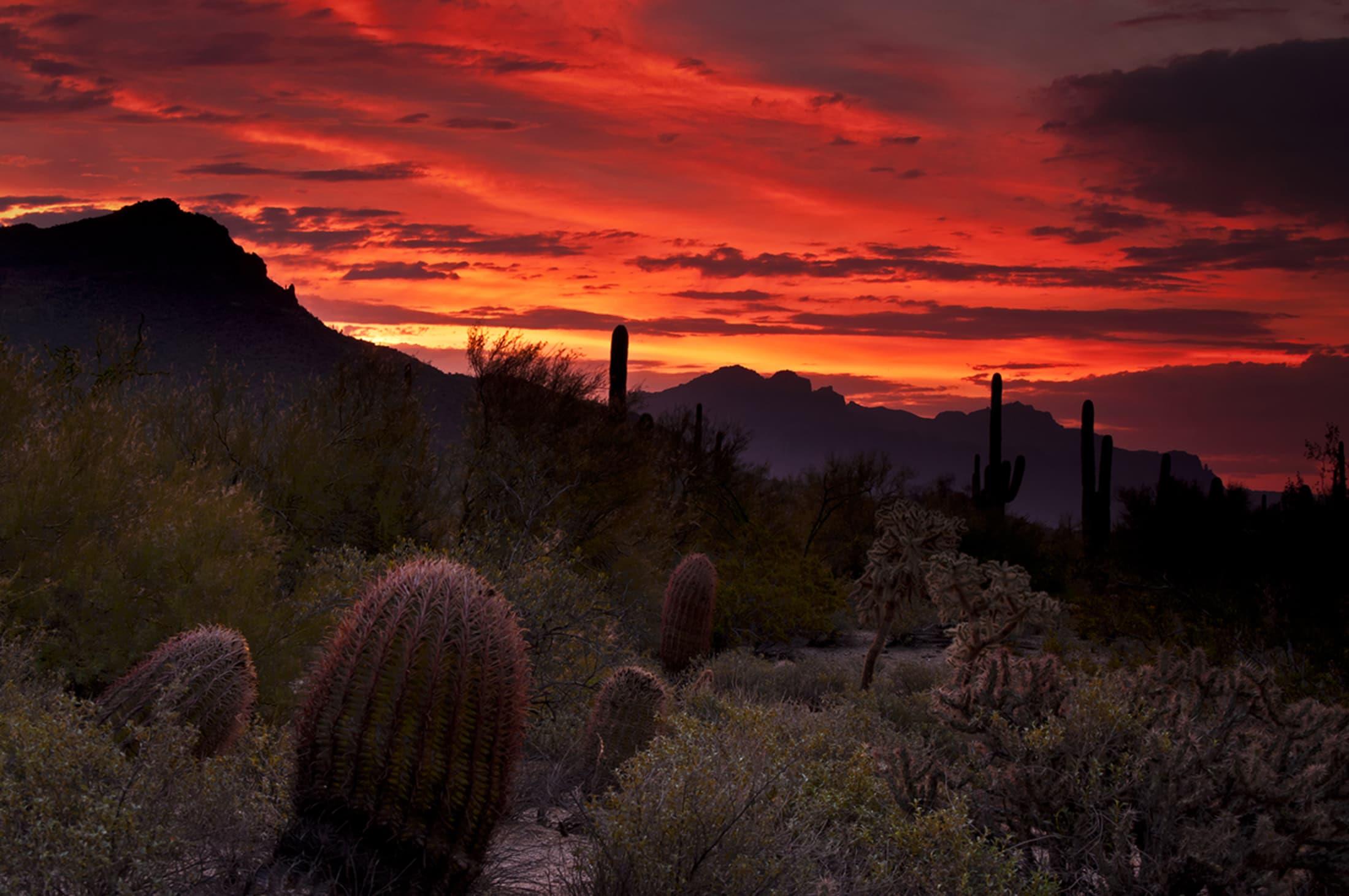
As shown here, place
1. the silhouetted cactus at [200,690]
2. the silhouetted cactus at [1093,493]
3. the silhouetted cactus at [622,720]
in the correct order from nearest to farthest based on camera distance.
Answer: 1. the silhouetted cactus at [200,690]
2. the silhouetted cactus at [622,720]
3. the silhouetted cactus at [1093,493]

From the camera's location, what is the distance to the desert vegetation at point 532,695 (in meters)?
4.98

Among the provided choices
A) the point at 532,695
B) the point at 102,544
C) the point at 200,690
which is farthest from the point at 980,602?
the point at 102,544

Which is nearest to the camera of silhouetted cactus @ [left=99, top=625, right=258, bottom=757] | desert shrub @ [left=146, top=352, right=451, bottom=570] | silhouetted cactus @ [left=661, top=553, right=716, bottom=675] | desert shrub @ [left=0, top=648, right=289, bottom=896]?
desert shrub @ [left=0, top=648, right=289, bottom=896]

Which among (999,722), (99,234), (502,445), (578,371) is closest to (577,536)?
(502,445)

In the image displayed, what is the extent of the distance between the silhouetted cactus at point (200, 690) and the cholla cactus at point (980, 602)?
5.42 m

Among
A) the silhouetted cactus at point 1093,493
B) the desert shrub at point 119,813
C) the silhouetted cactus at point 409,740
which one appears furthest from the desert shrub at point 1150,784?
the silhouetted cactus at point 1093,493

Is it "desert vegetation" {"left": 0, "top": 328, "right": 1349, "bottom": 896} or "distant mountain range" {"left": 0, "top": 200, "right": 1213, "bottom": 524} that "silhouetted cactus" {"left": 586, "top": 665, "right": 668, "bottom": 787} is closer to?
"desert vegetation" {"left": 0, "top": 328, "right": 1349, "bottom": 896}

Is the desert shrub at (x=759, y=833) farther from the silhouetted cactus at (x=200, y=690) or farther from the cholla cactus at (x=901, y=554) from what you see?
the cholla cactus at (x=901, y=554)

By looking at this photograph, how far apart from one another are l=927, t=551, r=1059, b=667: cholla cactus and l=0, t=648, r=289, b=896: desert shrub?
5626mm

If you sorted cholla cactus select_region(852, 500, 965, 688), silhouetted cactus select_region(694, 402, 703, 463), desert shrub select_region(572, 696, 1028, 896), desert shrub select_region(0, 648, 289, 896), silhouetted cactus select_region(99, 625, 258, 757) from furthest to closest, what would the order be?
silhouetted cactus select_region(694, 402, 703, 463) < cholla cactus select_region(852, 500, 965, 688) < silhouetted cactus select_region(99, 625, 258, 757) < desert shrub select_region(572, 696, 1028, 896) < desert shrub select_region(0, 648, 289, 896)

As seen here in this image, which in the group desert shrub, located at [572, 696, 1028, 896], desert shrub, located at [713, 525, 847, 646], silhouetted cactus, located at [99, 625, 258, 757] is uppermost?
silhouetted cactus, located at [99, 625, 258, 757]

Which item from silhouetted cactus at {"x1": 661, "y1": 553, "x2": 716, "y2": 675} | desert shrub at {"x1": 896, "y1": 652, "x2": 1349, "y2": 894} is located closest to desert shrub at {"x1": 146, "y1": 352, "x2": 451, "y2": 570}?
silhouetted cactus at {"x1": 661, "y1": 553, "x2": 716, "y2": 675}

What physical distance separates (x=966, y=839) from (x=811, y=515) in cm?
2188

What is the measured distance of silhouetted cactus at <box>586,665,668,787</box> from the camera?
768 cm
